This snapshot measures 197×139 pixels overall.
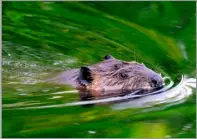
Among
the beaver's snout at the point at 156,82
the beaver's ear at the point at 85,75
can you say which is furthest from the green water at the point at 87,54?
the beaver's snout at the point at 156,82

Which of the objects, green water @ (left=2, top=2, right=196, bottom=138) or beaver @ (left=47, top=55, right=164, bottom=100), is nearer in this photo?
green water @ (left=2, top=2, right=196, bottom=138)

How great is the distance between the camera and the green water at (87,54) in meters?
6.60

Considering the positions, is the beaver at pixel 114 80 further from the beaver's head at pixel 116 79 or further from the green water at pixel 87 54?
the green water at pixel 87 54

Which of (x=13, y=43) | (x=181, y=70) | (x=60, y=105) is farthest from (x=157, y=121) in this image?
(x=13, y=43)

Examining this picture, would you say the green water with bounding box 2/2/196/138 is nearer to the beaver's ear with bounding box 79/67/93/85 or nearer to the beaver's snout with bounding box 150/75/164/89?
the beaver's ear with bounding box 79/67/93/85

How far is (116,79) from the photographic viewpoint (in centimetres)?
750

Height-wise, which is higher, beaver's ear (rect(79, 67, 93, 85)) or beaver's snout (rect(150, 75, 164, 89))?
beaver's ear (rect(79, 67, 93, 85))

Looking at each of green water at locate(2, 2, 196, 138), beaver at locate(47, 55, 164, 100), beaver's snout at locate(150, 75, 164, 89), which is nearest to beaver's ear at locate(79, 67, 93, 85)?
beaver at locate(47, 55, 164, 100)

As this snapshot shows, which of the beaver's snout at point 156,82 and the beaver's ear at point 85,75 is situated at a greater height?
the beaver's ear at point 85,75

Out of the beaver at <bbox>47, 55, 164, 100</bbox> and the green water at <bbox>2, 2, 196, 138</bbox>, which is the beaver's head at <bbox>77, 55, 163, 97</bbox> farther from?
the green water at <bbox>2, 2, 196, 138</bbox>

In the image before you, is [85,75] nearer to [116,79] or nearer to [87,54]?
[116,79]

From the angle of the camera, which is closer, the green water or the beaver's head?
the green water

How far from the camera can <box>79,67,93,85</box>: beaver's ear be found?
7.38 meters

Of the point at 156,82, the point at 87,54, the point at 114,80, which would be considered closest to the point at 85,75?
the point at 114,80
